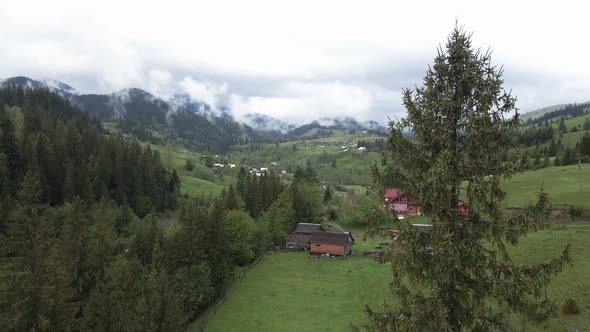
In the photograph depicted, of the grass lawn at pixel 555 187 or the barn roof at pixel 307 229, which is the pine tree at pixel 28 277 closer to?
the barn roof at pixel 307 229

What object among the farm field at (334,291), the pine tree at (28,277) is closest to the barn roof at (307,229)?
the farm field at (334,291)

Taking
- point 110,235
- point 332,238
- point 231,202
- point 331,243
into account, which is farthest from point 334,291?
point 231,202

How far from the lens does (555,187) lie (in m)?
84.8

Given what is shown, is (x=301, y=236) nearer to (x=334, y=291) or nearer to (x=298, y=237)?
(x=298, y=237)

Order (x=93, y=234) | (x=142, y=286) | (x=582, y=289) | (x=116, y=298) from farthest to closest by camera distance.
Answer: (x=93, y=234) → (x=142, y=286) → (x=116, y=298) → (x=582, y=289)

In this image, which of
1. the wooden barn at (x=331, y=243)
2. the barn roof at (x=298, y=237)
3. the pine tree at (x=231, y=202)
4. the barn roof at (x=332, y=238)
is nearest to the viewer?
the wooden barn at (x=331, y=243)

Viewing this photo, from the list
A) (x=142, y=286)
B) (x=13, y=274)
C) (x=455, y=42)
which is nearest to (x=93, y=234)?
(x=142, y=286)

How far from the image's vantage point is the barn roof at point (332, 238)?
3098 inches

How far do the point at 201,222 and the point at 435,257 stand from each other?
5465cm

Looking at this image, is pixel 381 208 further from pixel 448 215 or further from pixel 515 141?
pixel 515 141

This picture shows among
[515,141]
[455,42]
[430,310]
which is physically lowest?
[430,310]

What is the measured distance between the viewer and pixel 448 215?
12922 millimetres

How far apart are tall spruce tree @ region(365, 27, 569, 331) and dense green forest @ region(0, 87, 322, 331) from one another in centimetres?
2929

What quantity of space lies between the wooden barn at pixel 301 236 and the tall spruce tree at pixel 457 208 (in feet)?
244
